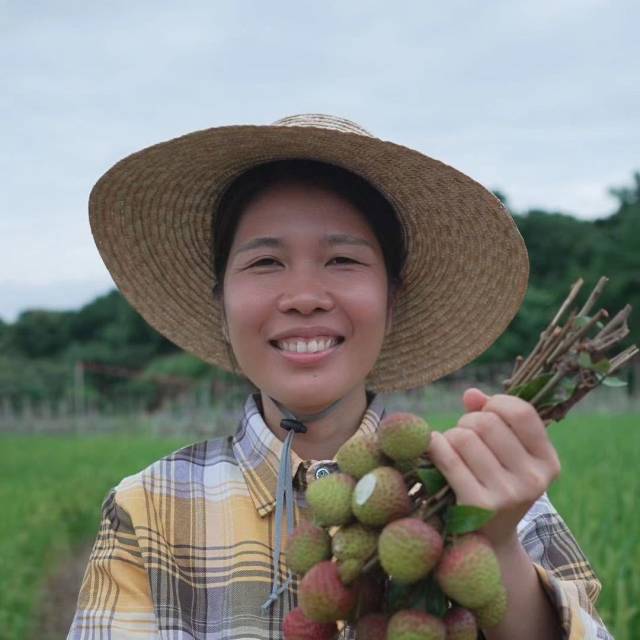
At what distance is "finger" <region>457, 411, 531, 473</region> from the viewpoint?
109 centimetres

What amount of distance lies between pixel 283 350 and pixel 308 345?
49 millimetres

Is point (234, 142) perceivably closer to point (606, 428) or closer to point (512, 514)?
point (512, 514)

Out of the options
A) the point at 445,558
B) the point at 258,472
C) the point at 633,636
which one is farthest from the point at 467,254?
the point at 633,636

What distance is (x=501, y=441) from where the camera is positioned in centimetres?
109

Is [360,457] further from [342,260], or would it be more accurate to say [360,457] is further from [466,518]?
[342,260]

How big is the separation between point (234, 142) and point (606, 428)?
13.4 metres

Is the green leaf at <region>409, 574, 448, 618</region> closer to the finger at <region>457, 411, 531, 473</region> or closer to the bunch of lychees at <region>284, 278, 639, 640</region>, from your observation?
the bunch of lychees at <region>284, 278, 639, 640</region>

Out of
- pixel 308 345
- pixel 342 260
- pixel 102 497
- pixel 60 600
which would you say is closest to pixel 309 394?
pixel 308 345

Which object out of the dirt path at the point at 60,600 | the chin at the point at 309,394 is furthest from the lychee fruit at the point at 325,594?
the dirt path at the point at 60,600

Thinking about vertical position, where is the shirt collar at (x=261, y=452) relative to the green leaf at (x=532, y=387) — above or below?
below

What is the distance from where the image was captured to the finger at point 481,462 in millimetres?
1084

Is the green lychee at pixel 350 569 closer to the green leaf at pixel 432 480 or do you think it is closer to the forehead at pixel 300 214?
the green leaf at pixel 432 480

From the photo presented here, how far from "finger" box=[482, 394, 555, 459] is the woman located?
1.6 inches

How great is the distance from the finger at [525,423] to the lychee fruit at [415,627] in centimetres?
25
